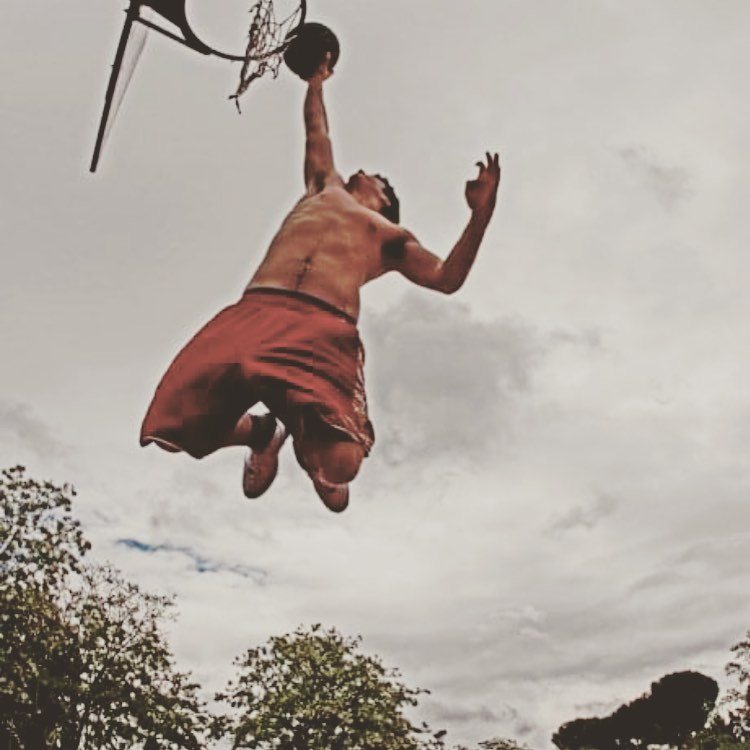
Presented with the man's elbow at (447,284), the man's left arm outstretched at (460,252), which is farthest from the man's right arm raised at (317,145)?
the man's elbow at (447,284)

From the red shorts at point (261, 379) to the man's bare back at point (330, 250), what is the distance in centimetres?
15

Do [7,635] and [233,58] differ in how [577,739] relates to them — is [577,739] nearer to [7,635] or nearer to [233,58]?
[7,635]

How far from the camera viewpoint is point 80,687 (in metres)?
25.2

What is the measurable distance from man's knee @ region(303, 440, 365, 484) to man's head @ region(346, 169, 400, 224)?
1.87m

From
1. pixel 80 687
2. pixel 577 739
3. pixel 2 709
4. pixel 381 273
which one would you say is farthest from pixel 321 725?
pixel 577 739

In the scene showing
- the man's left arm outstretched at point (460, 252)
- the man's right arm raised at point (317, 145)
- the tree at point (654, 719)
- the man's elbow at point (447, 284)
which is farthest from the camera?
the tree at point (654, 719)

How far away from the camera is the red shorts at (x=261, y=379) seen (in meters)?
4.52

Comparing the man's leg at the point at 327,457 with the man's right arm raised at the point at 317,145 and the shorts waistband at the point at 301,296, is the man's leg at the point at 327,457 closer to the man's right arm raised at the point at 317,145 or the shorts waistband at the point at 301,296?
the shorts waistband at the point at 301,296

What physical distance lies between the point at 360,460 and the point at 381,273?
1347mm

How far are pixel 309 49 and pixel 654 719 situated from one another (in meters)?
72.3

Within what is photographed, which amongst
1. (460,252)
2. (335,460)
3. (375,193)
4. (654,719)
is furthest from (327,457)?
(654,719)

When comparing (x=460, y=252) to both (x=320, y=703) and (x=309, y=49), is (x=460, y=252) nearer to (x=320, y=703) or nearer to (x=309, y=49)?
(x=309, y=49)

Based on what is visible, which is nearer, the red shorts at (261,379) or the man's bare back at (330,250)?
the red shorts at (261,379)

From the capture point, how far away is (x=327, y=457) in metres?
4.49
